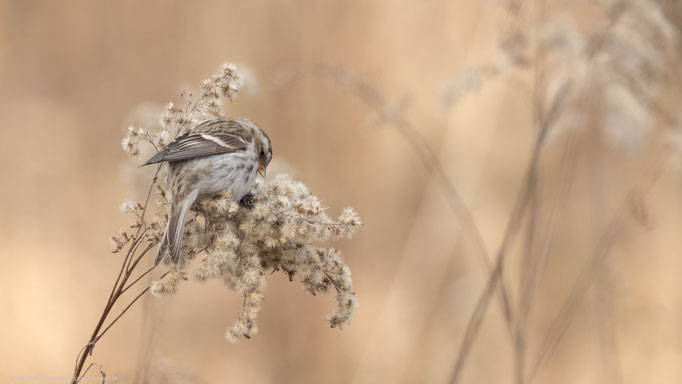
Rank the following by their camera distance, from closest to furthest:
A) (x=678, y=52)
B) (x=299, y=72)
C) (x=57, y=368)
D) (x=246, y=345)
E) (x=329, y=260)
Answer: (x=329, y=260)
(x=299, y=72)
(x=678, y=52)
(x=57, y=368)
(x=246, y=345)

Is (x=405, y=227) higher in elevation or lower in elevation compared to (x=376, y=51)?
lower

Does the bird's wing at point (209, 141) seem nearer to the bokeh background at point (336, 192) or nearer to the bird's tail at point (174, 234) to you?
the bird's tail at point (174, 234)

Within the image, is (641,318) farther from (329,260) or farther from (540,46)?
(329,260)

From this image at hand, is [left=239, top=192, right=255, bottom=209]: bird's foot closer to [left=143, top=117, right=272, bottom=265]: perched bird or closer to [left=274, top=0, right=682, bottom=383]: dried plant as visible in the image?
[left=143, top=117, right=272, bottom=265]: perched bird

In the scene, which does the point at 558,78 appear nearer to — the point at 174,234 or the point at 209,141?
the point at 209,141

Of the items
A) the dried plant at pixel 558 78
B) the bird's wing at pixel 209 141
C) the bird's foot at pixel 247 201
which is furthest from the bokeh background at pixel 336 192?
the bird's foot at pixel 247 201

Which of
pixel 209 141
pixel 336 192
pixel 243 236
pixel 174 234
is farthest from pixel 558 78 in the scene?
pixel 336 192

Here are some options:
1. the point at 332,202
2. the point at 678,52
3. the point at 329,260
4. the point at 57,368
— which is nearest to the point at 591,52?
the point at 678,52
